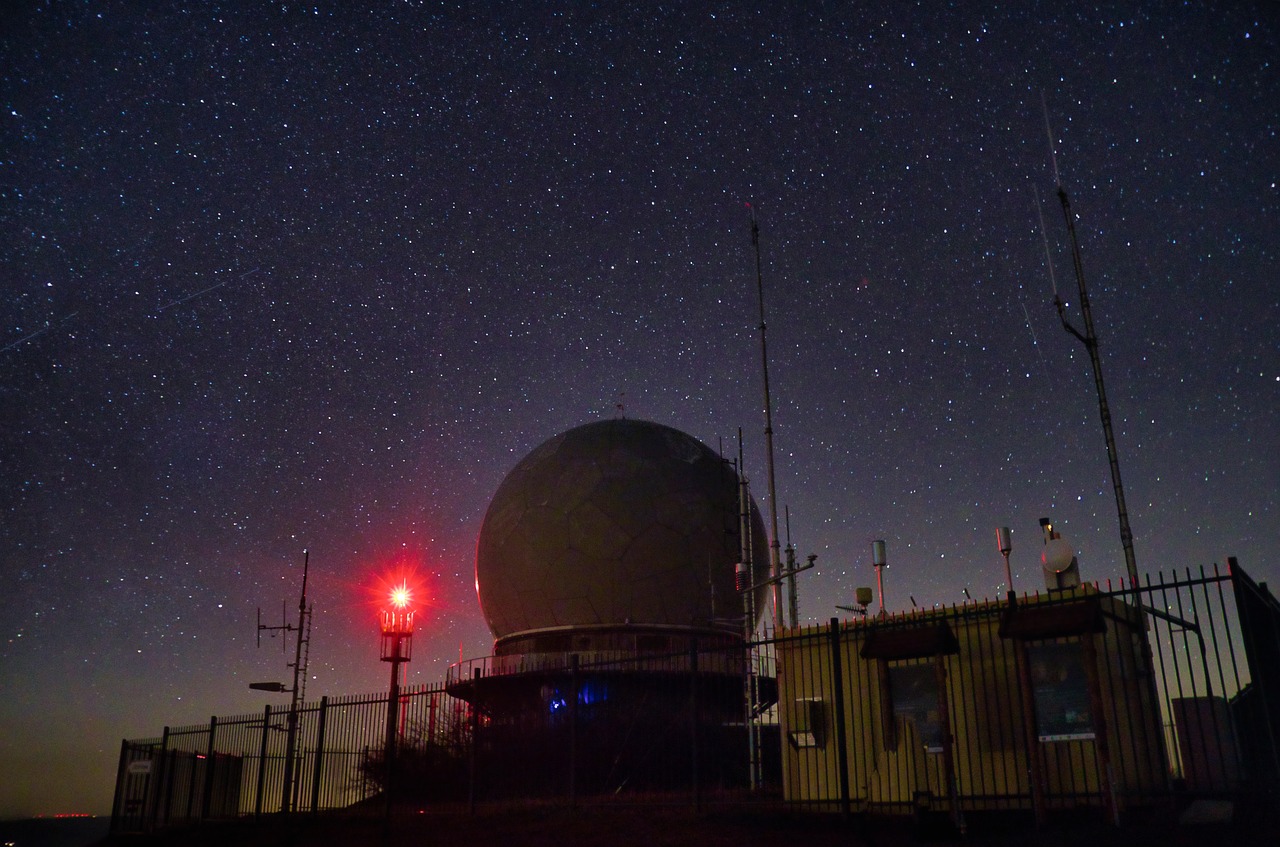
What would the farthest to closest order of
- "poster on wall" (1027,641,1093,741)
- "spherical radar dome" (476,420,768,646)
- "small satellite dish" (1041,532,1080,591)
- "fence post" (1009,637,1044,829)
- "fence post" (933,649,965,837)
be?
"spherical radar dome" (476,420,768,646)
"small satellite dish" (1041,532,1080,591)
"poster on wall" (1027,641,1093,741)
"fence post" (933,649,965,837)
"fence post" (1009,637,1044,829)

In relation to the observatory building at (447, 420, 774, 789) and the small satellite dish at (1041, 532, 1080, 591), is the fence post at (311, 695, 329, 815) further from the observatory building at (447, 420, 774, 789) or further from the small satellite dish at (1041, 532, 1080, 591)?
the small satellite dish at (1041, 532, 1080, 591)

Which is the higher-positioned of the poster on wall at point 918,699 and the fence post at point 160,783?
the poster on wall at point 918,699

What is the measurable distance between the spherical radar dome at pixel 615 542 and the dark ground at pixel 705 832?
11738mm

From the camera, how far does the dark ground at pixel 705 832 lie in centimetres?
856

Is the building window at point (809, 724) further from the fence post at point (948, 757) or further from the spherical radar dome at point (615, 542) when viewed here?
the spherical radar dome at point (615, 542)

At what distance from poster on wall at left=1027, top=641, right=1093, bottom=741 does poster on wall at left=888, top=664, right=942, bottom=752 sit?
4.58 feet

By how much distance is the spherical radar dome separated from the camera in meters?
27.0

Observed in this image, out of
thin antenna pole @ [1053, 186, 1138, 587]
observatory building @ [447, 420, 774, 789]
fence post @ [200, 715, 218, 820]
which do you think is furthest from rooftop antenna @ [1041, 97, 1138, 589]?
fence post @ [200, 715, 218, 820]

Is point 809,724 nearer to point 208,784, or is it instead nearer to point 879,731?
point 879,731

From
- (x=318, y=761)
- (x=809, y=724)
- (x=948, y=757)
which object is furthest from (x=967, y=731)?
(x=318, y=761)

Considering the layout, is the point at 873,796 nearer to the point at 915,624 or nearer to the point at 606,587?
the point at 915,624

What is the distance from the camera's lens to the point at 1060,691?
41.3ft

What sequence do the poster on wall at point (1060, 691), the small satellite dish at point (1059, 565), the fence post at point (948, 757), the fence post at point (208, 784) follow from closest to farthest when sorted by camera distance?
the fence post at point (948, 757) → the poster on wall at point (1060, 691) → the small satellite dish at point (1059, 565) → the fence post at point (208, 784)

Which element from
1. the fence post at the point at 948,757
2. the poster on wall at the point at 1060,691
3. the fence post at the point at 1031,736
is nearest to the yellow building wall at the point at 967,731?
the poster on wall at the point at 1060,691
